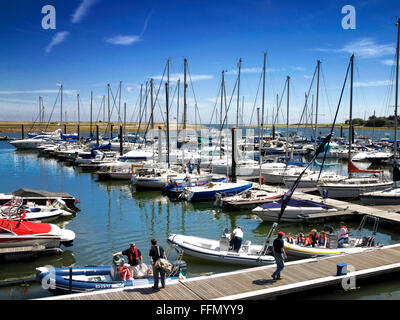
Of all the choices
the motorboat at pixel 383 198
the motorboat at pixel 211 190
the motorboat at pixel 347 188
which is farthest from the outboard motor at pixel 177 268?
the motorboat at pixel 347 188

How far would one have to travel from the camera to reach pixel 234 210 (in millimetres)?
26484

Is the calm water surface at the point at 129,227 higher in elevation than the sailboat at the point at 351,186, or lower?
lower

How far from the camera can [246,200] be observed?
26.9m

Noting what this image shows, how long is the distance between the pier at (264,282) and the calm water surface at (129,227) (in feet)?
2.10

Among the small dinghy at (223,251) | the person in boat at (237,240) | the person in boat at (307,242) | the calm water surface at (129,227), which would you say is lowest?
the calm water surface at (129,227)

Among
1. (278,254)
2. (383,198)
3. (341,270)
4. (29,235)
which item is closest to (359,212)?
(383,198)

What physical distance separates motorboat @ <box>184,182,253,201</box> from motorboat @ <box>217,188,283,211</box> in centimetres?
156

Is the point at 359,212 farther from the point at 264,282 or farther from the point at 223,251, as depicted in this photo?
the point at 264,282

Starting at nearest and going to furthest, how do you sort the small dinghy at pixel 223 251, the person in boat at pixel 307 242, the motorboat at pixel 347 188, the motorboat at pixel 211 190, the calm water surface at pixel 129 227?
the calm water surface at pixel 129 227 < the small dinghy at pixel 223 251 < the person in boat at pixel 307 242 < the motorboat at pixel 211 190 < the motorboat at pixel 347 188

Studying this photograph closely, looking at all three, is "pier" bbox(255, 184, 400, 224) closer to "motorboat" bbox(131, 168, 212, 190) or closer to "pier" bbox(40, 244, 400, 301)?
"pier" bbox(40, 244, 400, 301)

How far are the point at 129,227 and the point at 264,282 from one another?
39.6ft

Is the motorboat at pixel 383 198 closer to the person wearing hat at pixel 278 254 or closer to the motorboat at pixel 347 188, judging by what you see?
the motorboat at pixel 347 188

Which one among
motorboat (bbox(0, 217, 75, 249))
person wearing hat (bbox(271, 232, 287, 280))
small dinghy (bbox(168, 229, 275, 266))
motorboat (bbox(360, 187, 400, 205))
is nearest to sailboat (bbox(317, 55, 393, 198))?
motorboat (bbox(360, 187, 400, 205))

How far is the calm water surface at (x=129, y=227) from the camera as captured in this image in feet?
46.0
